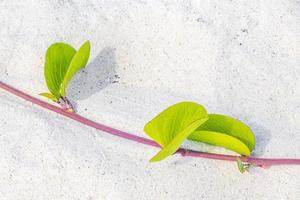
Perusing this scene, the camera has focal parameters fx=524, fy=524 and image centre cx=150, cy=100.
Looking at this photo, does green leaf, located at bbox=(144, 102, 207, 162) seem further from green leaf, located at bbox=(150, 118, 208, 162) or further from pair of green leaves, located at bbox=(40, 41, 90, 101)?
pair of green leaves, located at bbox=(40, 41, 90, 101)

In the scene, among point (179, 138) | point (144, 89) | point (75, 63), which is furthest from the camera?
point (144, 89)

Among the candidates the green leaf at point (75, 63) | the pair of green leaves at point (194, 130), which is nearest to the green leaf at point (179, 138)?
the pair of green leaves at point (194, 130)

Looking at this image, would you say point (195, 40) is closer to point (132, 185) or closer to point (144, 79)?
point (144, 79)

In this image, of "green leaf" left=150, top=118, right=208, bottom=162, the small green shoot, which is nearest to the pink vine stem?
the small green shoot

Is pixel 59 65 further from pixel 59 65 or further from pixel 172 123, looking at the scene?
pixel 172 123

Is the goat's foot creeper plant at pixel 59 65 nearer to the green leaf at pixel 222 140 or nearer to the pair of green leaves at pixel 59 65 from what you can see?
the pair of green leaves at pixel 59 65

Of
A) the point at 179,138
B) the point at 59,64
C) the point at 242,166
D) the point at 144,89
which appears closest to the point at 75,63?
the point at 59,64

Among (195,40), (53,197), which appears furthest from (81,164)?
(195,40)
